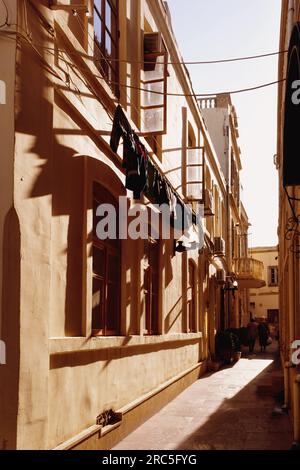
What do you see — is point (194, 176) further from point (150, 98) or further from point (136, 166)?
point (136, 166)

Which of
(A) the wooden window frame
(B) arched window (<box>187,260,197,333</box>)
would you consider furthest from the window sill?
(B) arched window (<box>187,260,197,333</box>)

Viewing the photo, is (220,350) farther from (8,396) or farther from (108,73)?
(8,396)

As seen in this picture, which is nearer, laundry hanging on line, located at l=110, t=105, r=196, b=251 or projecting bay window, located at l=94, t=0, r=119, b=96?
laundry hanging on line, located at l=110, t=105, r=196, b=251

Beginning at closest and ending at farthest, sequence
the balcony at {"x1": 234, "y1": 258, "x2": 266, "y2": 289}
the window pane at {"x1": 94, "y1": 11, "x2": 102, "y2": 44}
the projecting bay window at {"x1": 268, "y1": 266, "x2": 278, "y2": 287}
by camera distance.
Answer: the window pane at {"x1": 94, "y1": 11, "x2": 102, "y2": 44} → the balcony at {"x1": 234, "y1": 258, "x2": 266, "y2": 289} → the projecting bay window at {"x1": 268, "y1": 266, "x2": 278, "y2": 287}

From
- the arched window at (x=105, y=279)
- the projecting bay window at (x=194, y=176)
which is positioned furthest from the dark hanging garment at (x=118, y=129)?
the projecting bay window at (x=194, y=176)

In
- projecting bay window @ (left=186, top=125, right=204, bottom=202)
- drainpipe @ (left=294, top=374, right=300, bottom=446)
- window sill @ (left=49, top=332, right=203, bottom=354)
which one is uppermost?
projecting bay window @ (left=186, top=125, right=204, bottom=202)

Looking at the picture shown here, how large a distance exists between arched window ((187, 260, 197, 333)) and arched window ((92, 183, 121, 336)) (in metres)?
7.34

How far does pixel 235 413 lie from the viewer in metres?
11.1

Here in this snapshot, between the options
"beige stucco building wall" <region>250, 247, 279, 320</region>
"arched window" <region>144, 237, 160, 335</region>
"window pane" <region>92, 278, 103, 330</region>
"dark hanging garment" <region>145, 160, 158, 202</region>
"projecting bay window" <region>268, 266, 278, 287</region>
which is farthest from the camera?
"projecting bay window" <region>268, 266, 278, 287</region>

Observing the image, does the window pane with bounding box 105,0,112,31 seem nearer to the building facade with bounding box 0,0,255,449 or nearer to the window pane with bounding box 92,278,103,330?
the building facade with bounding box 0,0,255,449

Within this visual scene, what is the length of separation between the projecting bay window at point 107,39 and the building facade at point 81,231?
31 mm

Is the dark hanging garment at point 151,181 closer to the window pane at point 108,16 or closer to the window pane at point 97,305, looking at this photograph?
the window pane at point 97,305

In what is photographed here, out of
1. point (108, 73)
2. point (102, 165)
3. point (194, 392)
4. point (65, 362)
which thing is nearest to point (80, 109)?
point (102, 165)

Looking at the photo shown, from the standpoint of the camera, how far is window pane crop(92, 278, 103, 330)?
7867mm
